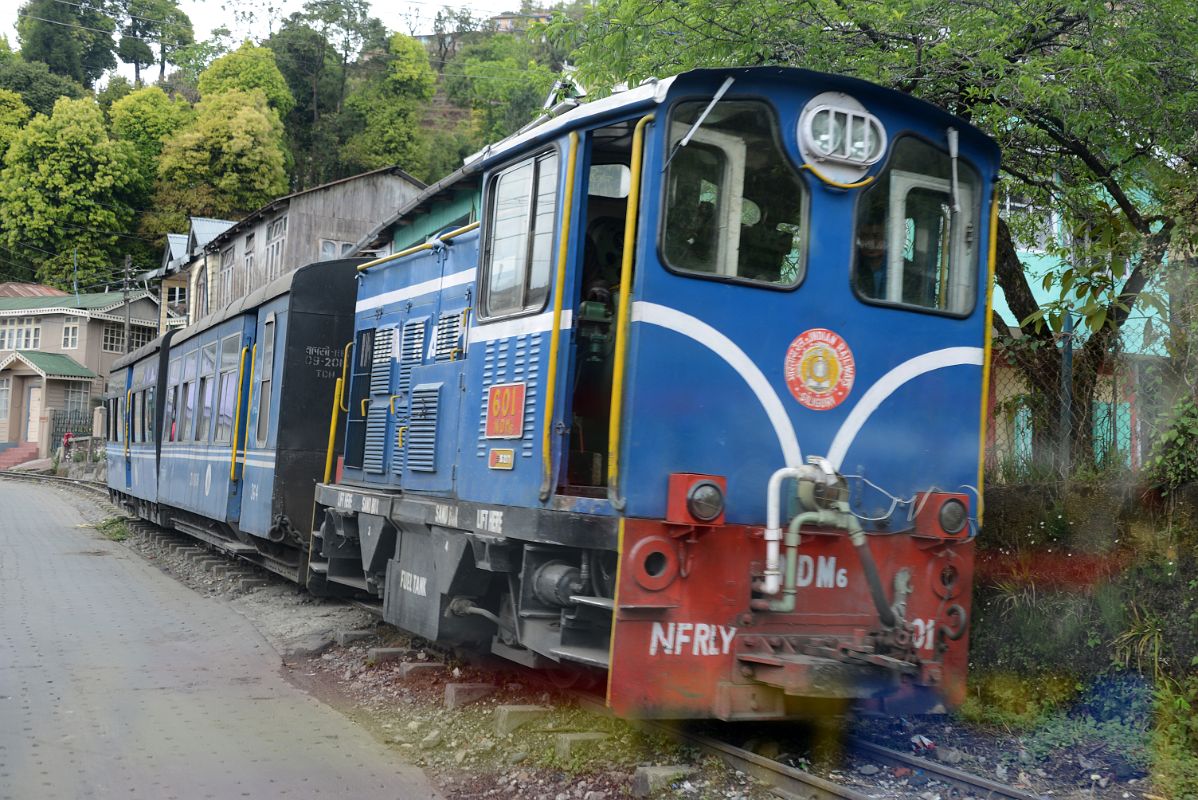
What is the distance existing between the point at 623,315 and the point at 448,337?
2.45m

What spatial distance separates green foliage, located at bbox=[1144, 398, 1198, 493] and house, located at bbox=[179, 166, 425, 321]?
31.2 metres

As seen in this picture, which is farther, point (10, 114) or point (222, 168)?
point (10, 114)

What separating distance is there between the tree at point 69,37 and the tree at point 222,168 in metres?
23.0

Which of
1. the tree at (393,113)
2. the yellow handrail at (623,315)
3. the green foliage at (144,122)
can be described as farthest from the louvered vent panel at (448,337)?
the green foliage at (144,122)

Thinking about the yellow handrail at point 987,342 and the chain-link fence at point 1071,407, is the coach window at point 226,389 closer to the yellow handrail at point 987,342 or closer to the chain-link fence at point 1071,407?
the chain-link fence at point 1071,407

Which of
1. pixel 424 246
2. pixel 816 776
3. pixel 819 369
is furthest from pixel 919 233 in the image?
pixel 424 246

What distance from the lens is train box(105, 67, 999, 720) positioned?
5355 mm

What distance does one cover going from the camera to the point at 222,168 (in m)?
56.0

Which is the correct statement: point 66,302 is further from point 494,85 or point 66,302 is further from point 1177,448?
point 1177,448

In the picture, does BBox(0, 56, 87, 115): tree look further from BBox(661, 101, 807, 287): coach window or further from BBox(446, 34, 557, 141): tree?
BBox(661, 101, 807, 287): coach window

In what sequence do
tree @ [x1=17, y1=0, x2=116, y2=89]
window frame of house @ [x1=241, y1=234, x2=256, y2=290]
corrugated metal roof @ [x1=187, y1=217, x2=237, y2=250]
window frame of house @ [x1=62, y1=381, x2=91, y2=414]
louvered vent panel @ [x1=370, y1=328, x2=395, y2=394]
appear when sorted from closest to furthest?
louvered vent panel @ [x1=370, y1=328, x2=395, y2=394]
window frame of house @ [x1=241, y1=234, x2=256, y2=290]
corrugated metal roof @ [x1=187, y1=217, x2=237, y2=250]
window frame of house @ [x1=62, y1=381, x2=91, y2=414]
tree @ [x1=17, y1=0, x2=116, y2=89]

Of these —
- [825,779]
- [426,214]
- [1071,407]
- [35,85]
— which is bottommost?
[825,779]

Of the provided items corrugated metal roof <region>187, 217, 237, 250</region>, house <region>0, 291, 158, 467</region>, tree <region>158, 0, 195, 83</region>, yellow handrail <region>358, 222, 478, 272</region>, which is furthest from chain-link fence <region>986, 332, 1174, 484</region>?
tree <region>158, 0, 195, 83</region>

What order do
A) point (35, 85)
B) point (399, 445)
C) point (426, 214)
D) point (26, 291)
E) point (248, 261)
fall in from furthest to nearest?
1. point (35, 85)
2. point (26, 291)
3. point (248, 261)
4. point (426, 214)
5. point (399, 445)
